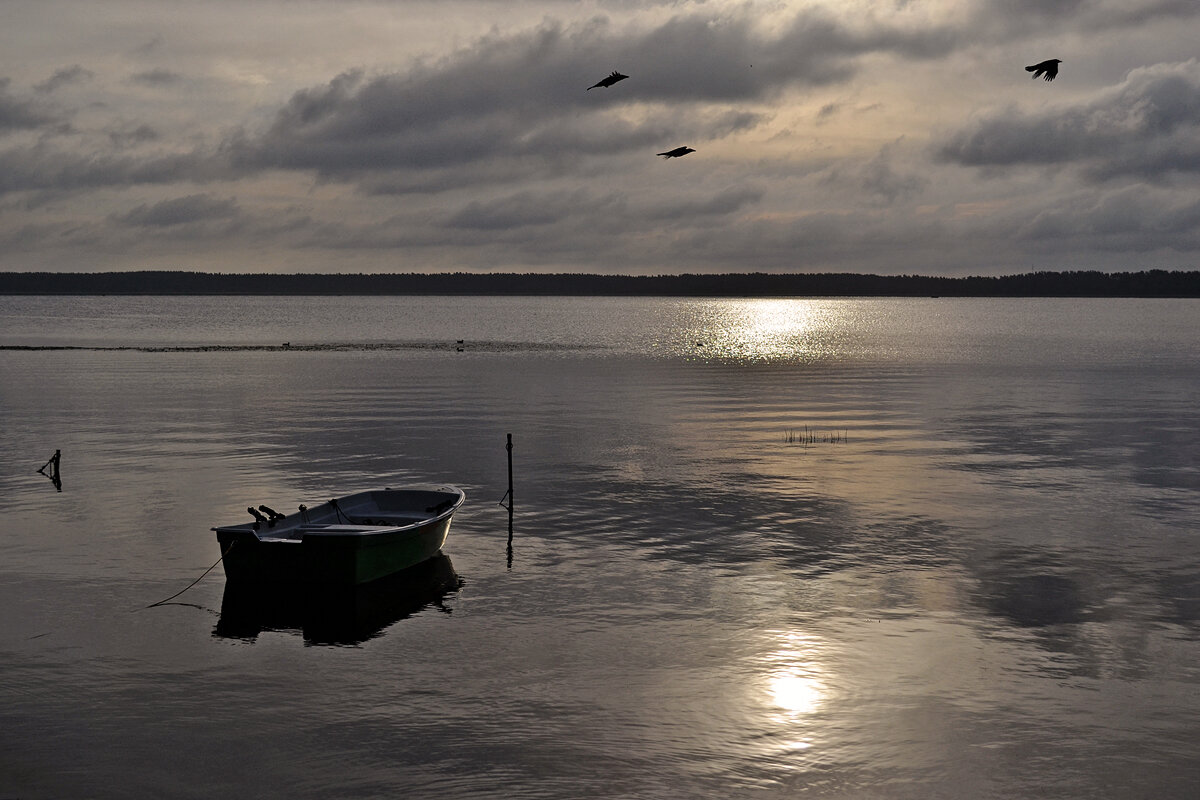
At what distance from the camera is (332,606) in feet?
85.6

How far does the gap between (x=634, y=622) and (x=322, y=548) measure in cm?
809

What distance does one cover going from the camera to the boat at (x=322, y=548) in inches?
1053

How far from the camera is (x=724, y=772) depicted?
16266 millimetres

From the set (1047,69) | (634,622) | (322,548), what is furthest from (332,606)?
(1047,69)

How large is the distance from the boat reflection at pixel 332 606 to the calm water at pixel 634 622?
4.8 inches

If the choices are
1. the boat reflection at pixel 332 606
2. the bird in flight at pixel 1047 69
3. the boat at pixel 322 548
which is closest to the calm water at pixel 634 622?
the boat reflection at pixel 332 606

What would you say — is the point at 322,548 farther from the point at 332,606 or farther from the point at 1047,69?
the point at 1047,69

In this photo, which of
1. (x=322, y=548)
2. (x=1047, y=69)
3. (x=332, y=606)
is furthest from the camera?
(x=322, y=548)

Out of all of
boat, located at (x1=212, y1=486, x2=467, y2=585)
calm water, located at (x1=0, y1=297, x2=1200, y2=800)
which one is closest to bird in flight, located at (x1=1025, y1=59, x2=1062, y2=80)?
calm water, located at (x1=0, y1=297, x2=1200, y2=800)

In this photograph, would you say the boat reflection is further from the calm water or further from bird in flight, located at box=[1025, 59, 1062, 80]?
bird in flight, located at box=[1025, 59, 1062, 80]

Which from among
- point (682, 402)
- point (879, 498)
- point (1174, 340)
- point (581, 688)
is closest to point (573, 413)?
point (682, 402)

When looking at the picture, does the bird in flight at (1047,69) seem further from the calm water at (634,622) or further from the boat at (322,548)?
the boat at (322,548)

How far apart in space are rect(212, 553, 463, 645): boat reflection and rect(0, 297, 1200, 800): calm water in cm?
12

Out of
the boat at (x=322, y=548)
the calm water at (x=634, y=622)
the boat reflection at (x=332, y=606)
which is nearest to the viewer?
the calm water at (x=634, y=622)
